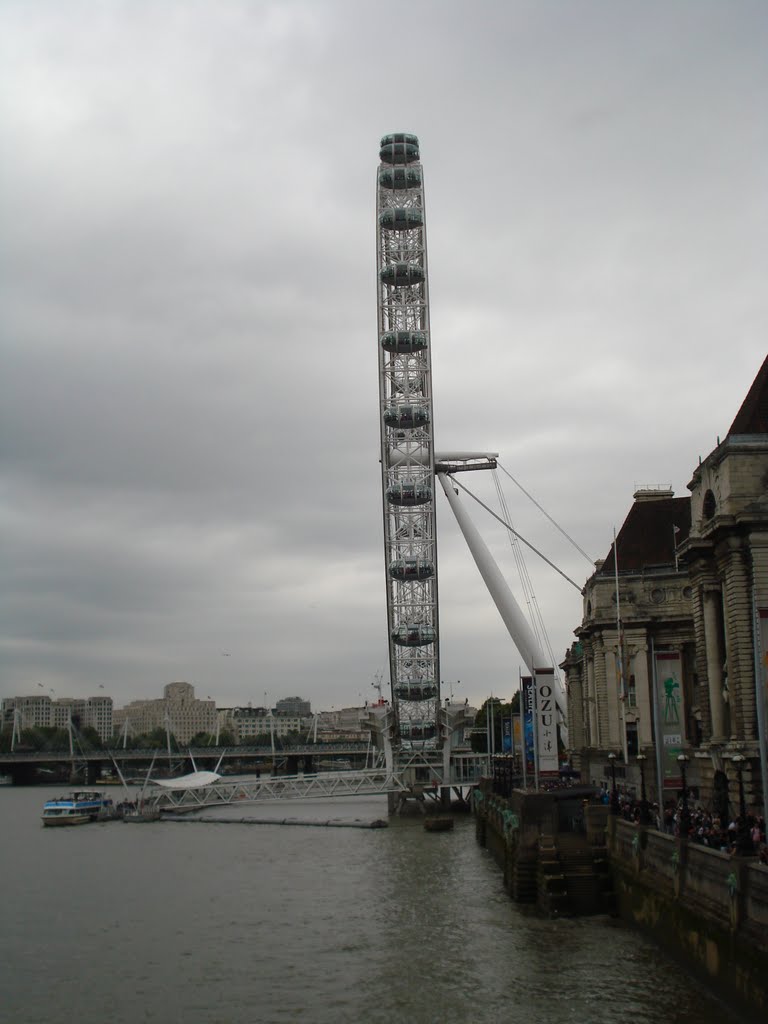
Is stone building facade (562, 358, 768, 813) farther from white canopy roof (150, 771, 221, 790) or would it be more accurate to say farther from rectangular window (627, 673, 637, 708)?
white canopy roof (150, 771, 221, 790)

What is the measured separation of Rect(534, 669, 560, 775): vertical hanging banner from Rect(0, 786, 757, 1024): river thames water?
472 cm

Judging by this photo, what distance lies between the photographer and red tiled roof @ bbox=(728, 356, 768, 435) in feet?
132

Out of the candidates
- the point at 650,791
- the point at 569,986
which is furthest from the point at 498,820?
the point at 569,986

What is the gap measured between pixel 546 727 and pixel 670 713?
32.7 feet

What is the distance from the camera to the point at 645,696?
67.8 metres

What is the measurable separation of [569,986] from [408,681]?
6542 centimetres

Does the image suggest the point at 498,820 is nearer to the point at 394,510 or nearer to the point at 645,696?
the point at 645,696

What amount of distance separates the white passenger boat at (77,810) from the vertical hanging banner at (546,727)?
5045 cm

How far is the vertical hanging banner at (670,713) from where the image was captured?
111 ft

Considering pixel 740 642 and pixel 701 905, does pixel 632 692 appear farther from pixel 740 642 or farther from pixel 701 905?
pixel 701 905

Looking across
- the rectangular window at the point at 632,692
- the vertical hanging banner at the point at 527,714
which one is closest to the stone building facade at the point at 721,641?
the rectangular window at the point at 632,692

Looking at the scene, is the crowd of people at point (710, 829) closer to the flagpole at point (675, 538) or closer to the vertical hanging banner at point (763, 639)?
the vertical hanging banner at point (763, 639)

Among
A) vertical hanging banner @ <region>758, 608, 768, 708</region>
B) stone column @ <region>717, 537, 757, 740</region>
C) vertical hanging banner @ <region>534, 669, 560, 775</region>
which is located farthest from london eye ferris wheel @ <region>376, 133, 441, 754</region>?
vertical hanging banner @ <region>758, 608, 768, 708</region>

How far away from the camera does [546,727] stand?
44.2 metres
